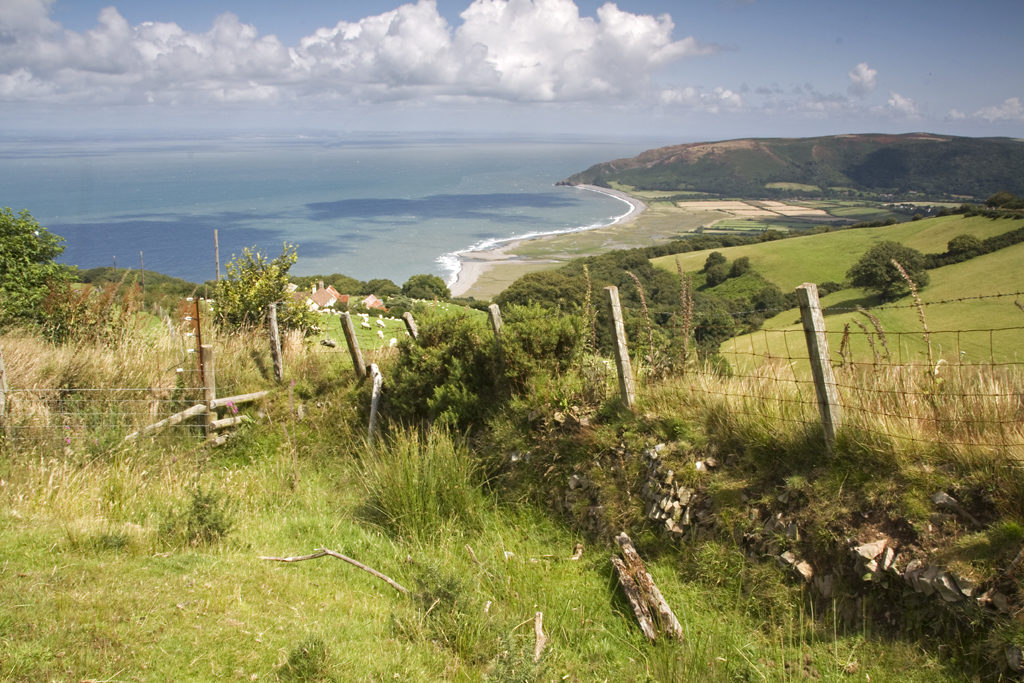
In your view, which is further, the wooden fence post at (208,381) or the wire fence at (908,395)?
the wooden fence post at (208,381)

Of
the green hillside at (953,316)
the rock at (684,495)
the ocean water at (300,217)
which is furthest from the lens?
the ocean water at (300,217)

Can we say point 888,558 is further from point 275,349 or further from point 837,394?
point 275,349

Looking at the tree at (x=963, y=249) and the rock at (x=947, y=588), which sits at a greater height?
the tree at (x=963, y=249)

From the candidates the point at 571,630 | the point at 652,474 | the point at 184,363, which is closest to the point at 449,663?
the point at 571,630

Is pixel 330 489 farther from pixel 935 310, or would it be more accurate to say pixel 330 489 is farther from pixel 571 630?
pixel 935 310

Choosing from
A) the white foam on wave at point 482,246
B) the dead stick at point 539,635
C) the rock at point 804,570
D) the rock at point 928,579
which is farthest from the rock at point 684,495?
the white foam on wave at point 482,246

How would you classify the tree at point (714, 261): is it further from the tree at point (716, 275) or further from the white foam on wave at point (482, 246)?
the white foam on wave at point (482, 246)

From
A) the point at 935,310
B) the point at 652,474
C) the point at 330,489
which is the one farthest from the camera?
the point at 935,310

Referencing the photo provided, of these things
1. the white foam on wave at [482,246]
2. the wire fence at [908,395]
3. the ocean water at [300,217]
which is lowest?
the wire fence at [908,395]
